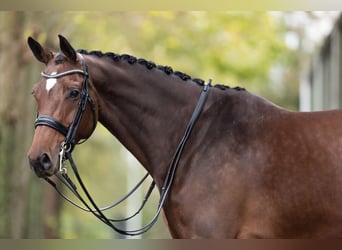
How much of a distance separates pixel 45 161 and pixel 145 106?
38.9 inches

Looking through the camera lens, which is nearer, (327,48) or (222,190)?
(222,190)

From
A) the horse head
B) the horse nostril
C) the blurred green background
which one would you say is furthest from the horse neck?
the blurred green background

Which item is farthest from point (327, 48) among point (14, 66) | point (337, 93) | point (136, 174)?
point (136, 174)

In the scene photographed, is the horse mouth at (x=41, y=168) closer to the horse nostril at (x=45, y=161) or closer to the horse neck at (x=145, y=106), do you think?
the horse nostril at (x=45, y=161)

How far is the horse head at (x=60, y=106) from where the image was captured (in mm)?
6203

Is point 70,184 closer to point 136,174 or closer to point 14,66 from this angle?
point 14,66

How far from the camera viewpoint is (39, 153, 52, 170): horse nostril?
20.2 ft

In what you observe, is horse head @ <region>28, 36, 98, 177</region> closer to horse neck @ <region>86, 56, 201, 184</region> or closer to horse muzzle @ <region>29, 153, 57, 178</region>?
horse muzzle @ <region>29, 153, 57, 178</region>

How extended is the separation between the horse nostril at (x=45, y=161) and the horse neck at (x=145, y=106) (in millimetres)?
688

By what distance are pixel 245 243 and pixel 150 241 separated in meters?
0.71

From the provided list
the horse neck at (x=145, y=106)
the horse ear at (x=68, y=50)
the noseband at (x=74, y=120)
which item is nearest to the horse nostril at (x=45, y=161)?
the noseband at (x=74, y=120)

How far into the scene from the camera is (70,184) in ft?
21.9

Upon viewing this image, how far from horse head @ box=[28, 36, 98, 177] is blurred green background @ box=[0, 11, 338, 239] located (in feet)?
21.7

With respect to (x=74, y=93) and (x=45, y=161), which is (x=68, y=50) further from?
(x=45, y=161)
